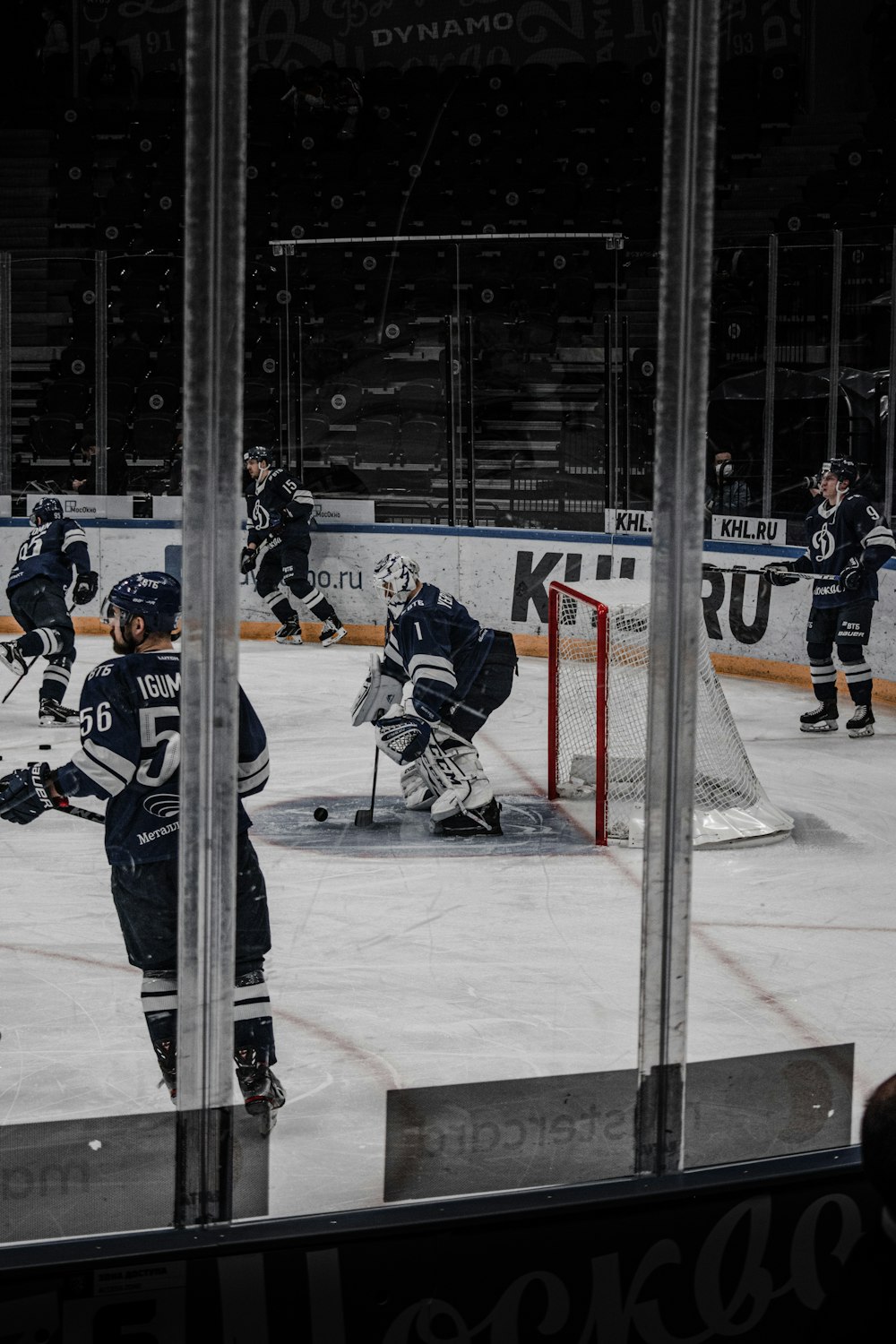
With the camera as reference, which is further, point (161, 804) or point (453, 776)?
point (453, 776)

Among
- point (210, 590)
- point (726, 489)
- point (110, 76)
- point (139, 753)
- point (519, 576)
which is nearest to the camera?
point (210, 590)

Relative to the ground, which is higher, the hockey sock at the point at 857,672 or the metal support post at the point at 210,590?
the metal support post at the point at 210,590

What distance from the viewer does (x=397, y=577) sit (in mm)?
5375

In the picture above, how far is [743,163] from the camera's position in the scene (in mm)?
12570

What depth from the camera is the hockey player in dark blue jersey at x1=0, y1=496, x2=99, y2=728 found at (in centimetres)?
723

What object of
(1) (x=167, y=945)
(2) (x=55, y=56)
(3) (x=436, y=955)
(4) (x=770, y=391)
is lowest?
(3) (x=436, y=955)

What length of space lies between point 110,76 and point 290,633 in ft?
17.6

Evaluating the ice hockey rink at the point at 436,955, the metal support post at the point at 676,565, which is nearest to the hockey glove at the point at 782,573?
the ice hockey rink at the point at 436,955

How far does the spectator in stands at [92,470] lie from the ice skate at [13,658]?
266cm

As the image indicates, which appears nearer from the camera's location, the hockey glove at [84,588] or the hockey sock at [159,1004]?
the hockey sock at [159,1004]

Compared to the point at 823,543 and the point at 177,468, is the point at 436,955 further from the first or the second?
the point at 823,543

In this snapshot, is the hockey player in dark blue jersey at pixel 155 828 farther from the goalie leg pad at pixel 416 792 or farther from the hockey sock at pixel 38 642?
the hockey sock at pixel 38 642

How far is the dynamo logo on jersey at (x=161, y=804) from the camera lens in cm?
270

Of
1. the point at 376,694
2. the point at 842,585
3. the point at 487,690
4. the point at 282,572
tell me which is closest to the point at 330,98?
the point at 282,572
